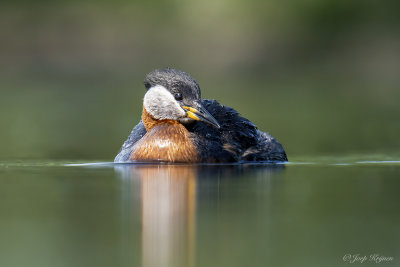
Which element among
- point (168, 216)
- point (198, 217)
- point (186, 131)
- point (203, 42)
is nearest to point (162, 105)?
point (186, 131)

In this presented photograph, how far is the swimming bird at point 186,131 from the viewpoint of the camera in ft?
41.3

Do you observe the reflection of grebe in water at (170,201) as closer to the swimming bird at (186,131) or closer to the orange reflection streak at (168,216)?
the orange reflection streak at (168,216)

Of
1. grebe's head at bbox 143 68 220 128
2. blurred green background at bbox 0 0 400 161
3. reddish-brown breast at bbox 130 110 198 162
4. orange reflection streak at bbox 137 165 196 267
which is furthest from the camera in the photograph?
blurred green background at bbox 0 0 400 161

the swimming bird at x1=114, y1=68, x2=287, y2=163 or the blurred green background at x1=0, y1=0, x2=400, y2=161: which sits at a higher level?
the blurred green background at x1=0, y1=0, x2=400, y2=161

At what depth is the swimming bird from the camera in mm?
12602

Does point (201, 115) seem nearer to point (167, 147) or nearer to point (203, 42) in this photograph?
point (167, 147)

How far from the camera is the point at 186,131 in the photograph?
12805 mm

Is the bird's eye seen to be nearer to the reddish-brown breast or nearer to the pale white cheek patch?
the pale white cheek patch

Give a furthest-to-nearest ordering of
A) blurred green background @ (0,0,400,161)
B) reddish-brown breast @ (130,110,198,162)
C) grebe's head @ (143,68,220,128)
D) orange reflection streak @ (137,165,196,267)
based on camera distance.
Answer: blurred green background @ (0,0,400,161) → grebe's head @ (143,68,220,128) → reddish-brown breast @ (130,110,198,162) → orange reflection streak @ (137,165,196,267)

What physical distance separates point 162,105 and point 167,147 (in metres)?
0.80

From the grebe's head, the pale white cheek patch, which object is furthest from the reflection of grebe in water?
the pale white cheek patch

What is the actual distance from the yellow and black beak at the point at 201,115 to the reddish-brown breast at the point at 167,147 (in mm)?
265

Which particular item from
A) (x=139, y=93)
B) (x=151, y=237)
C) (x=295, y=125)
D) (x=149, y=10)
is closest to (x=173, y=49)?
(x=149, y=10)

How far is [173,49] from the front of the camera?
3369 cm
